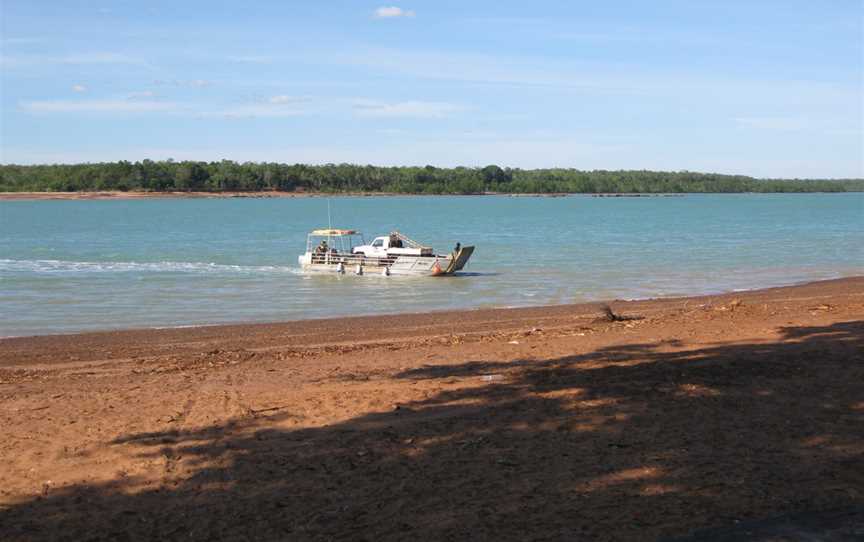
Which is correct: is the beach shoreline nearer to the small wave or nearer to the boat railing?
the boat railing

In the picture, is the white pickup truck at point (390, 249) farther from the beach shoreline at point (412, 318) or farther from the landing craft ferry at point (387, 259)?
the beach shoreline at point (412, 318)

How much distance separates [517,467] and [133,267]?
3621 cm

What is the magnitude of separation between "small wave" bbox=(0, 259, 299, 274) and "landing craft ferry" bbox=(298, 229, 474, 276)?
1.52 m

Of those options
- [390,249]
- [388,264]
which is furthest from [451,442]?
[390,249]

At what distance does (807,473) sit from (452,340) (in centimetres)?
921

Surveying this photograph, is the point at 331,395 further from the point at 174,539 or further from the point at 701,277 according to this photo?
the point at 701,277

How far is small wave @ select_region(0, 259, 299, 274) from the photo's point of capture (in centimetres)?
3938

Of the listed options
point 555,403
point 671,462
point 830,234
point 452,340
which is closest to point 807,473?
point 671,462

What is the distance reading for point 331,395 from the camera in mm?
10367

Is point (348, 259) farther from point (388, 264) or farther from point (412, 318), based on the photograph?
point (412, 318)

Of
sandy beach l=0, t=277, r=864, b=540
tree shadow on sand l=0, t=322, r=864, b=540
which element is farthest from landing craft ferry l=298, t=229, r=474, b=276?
tree shadow on sand l=0, t=322, r=864, b=540

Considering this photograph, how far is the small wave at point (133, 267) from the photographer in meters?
39.4

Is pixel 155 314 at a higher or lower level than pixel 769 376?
lower

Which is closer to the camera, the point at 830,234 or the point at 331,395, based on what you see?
the point at 331,395
